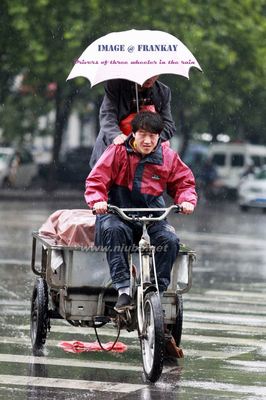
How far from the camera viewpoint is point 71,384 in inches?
342

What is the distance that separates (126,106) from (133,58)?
1.24 feet

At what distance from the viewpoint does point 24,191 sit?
52031mm

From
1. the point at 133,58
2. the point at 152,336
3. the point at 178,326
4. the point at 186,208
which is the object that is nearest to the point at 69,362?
the point at 178,326

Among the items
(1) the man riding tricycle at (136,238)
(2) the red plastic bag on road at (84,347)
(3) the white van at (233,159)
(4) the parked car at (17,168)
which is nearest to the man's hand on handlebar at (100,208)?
(1) the man riding tricycle at (136,238)

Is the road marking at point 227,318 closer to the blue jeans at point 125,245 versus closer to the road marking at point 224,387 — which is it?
the blue jeans at point 125,245

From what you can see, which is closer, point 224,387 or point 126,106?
point 224,387

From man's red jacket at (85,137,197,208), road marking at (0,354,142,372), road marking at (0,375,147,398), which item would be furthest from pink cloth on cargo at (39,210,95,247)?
road marking at (0,375,147,398)

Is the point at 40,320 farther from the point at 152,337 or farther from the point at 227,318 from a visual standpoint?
the point at 227,318

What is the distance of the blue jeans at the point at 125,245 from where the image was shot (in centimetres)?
927

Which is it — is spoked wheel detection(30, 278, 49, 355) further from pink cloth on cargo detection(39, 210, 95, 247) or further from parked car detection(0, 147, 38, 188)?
parked car detection(0, 147, 38, 188)

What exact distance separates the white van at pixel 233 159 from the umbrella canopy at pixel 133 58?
46.7 meters

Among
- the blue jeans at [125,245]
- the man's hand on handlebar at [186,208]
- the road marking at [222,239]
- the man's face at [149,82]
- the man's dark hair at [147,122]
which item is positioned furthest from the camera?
the road marking at [222,239]

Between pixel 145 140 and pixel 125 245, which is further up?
pixel 145 140

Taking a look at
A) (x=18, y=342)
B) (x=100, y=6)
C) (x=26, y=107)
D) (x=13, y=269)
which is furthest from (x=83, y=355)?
(x=26, y=107)
